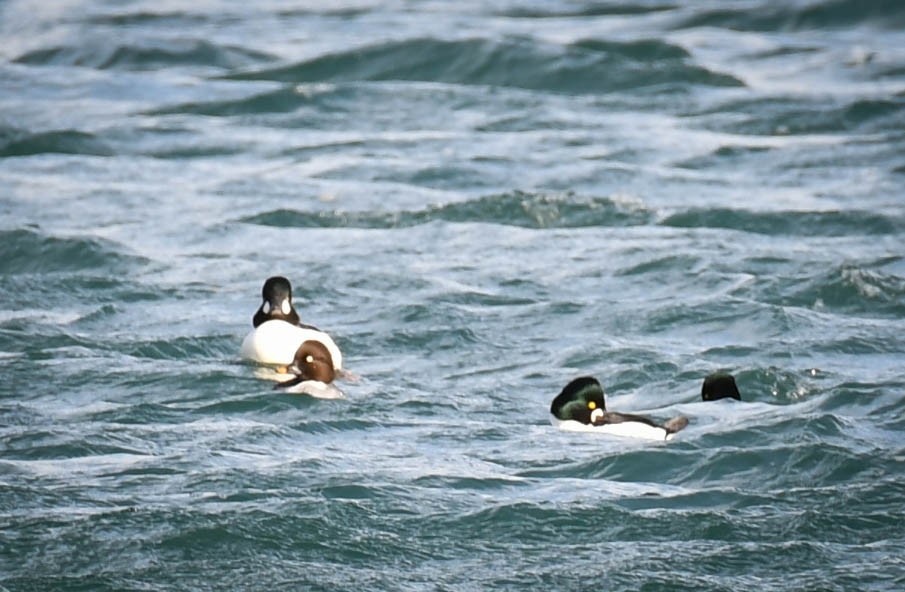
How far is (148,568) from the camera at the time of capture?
29.2 ft

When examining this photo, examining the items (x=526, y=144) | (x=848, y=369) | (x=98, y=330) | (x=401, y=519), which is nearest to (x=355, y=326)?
(x=98, y=330)

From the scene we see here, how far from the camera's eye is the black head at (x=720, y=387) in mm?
11930

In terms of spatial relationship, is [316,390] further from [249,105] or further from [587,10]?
[587,10]

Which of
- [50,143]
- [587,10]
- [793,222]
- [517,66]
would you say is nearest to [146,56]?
[50,143]

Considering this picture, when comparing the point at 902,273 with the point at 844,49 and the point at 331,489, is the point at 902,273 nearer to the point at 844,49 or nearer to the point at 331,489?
the point at 331,489

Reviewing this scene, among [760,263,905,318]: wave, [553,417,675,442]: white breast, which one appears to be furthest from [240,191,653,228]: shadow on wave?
[553,417,675,442]: white breast

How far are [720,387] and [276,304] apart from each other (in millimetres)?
3174

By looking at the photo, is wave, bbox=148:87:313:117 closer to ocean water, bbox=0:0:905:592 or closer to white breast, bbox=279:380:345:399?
ocean water, bbox=0:0:905:592

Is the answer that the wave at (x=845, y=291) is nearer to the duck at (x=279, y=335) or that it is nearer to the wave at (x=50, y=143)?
the duck at (x=279, y=335)

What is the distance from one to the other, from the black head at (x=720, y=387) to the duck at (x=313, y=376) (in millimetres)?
2233

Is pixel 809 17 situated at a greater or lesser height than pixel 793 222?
greater

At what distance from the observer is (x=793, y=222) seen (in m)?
17.0

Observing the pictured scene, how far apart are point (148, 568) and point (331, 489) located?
1417 mm

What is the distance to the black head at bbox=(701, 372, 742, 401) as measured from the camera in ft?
39.1
